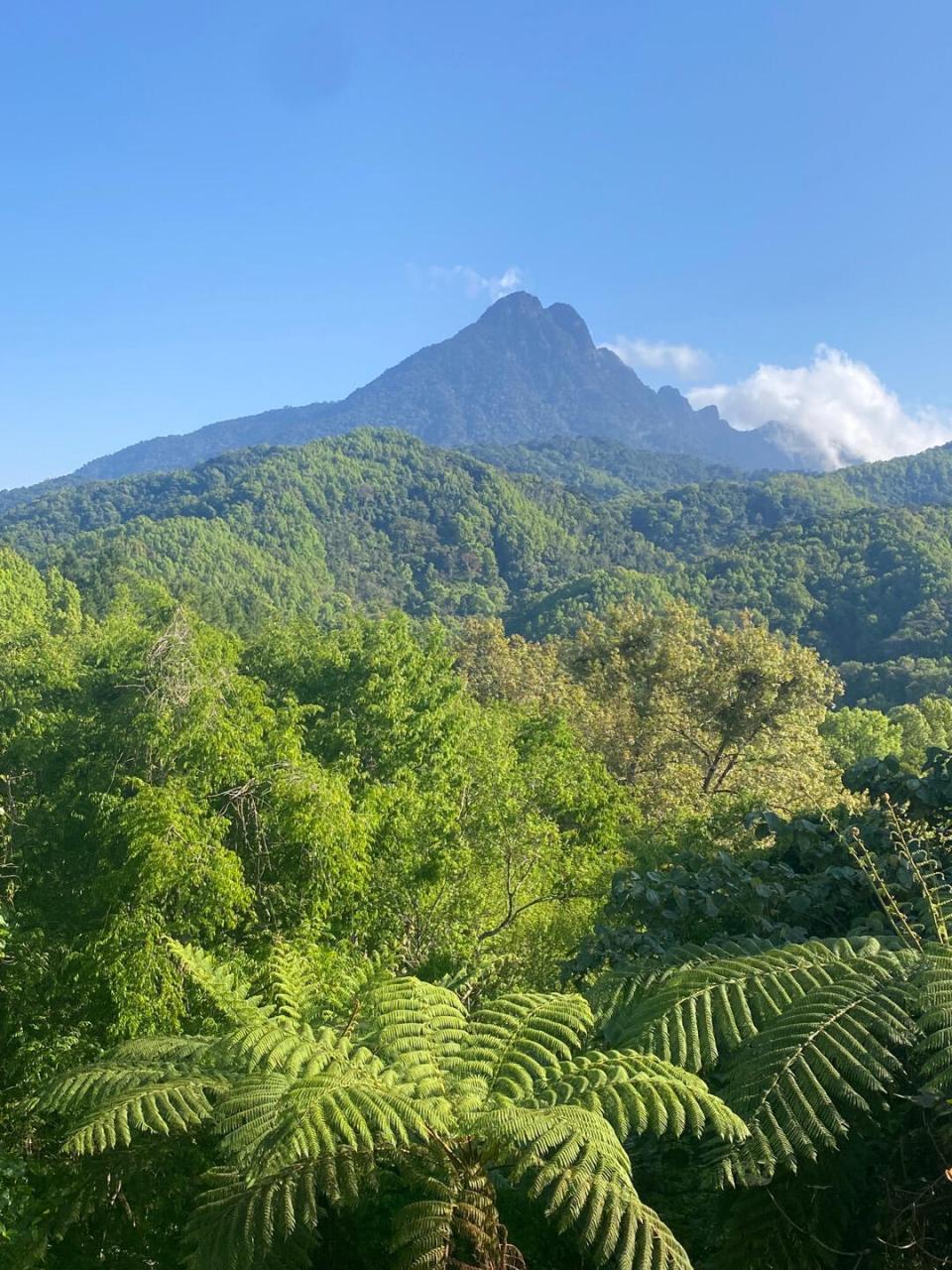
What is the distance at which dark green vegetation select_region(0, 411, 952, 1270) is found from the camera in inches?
124

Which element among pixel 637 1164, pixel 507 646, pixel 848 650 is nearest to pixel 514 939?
pixel 637 1164

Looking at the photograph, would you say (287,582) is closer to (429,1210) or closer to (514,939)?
(514,939)

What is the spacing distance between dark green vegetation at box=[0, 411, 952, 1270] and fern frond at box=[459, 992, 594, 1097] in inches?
0.8

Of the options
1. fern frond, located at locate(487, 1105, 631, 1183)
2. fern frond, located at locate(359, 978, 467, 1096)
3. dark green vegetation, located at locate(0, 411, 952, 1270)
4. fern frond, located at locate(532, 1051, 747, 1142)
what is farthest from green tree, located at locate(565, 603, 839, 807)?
fern frond, located at locate(487, 1105, 631, 1183)

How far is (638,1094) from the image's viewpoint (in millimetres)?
3281

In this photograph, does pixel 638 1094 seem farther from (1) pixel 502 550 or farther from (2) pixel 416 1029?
(1) pixel 502 550

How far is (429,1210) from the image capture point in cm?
290

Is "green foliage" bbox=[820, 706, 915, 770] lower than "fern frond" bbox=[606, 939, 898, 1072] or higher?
lower

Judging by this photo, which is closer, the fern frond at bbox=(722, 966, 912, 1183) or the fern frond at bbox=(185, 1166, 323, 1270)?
the fern frond at bbox=(185, 1166, 323, 1270)

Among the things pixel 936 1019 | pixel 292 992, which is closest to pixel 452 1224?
pixel 936 1019

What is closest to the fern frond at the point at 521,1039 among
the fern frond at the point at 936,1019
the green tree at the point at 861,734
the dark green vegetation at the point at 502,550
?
the fern frond at the point at 936,1019

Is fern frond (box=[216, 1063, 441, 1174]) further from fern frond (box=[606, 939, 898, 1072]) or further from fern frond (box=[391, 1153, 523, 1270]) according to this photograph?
fern frond (box=[606, 939, 898, 1072])

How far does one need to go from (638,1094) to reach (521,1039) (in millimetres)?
813

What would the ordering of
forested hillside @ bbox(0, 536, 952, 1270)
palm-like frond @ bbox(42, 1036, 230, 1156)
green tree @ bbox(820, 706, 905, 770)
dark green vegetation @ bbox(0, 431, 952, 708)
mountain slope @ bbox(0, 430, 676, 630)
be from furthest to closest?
mountain slope @ bbox(0, 430, 676, 630)
dark green vegetation @ bbox(0, 431, 952, 708)
green tree @ bbox(820, 706, 905, 770)
palm-like frond @ bbox(42, 1036, 230, 1156)
forested hillside @ bbox(0, 536, 952, 1270)
